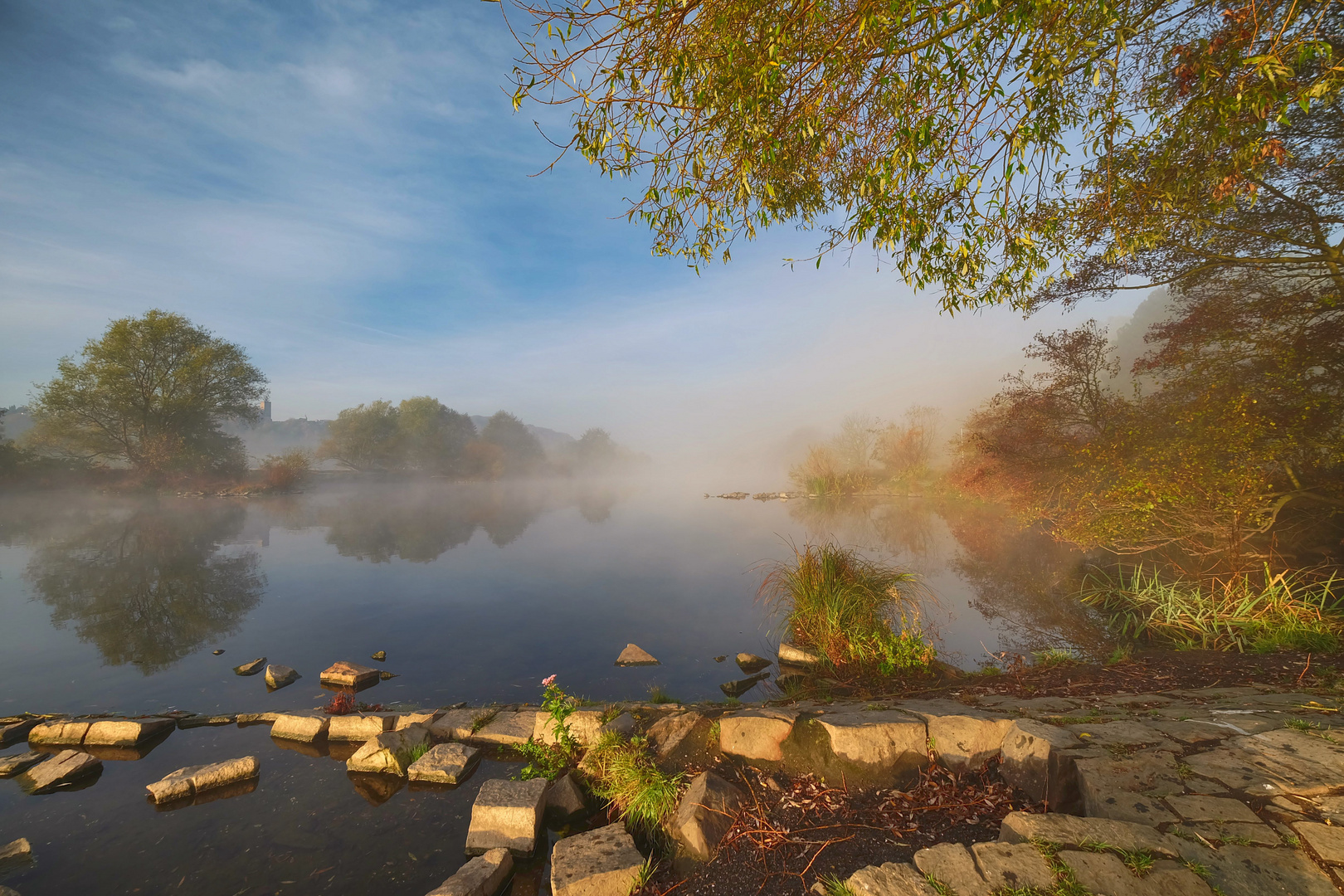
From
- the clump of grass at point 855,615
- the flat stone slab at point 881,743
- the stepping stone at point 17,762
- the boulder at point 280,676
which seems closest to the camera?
the flat stone slab at point 881,743

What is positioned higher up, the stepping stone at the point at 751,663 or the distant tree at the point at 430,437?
the distant tree at the point at 430,437

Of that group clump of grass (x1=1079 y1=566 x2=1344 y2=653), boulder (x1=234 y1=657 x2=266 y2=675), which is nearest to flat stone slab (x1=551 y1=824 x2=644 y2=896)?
boulder (x1=234 y1=657 x2=266 y2=675)

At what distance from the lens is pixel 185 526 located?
1739 centimetres

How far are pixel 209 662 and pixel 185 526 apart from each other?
15925mm

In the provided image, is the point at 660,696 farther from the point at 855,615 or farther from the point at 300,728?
the point at 300,728

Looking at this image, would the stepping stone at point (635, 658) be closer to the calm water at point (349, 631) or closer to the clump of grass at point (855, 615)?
the calm water at point (349, 631)

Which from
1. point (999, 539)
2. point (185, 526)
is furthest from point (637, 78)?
point (185, 526)

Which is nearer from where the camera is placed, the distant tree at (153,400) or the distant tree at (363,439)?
the distant tree at (153,400)

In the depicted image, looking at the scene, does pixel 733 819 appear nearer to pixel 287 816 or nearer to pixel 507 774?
pixel 507 774

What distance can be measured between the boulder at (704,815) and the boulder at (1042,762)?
1.62m

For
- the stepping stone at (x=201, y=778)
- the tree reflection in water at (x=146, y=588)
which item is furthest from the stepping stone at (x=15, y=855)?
the tree reflection in water at (x=146, y=588)

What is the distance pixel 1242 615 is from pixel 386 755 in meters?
8.94

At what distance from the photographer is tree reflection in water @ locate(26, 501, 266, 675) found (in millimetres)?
6984

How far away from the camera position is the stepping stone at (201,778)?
11.9ft
